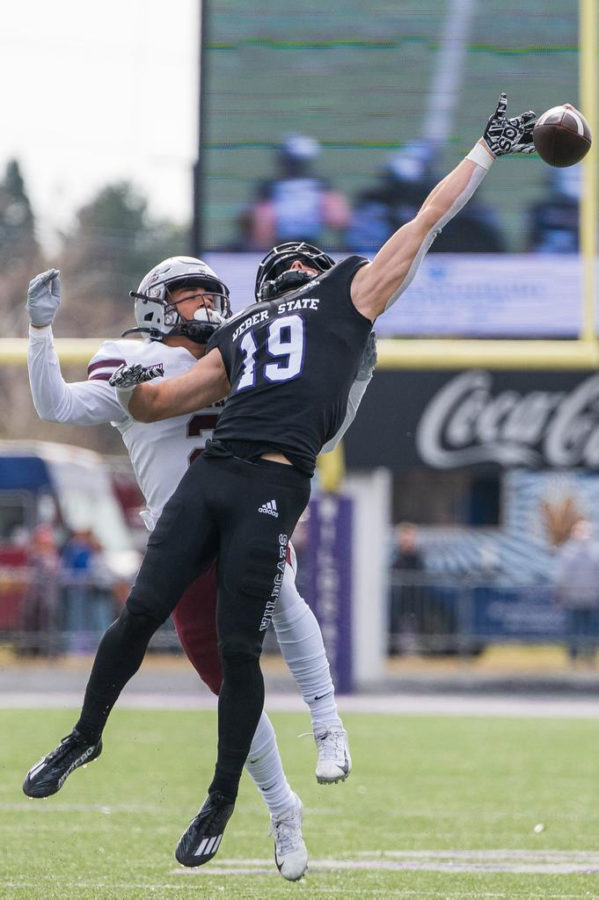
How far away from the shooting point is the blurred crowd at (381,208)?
42.3 ft

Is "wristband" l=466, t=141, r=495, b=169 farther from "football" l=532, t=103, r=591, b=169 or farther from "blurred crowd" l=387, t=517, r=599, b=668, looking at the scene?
"blurred crowd" l=387, t=517, r=599, b=668

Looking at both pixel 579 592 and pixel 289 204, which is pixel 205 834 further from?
pixel 579 592

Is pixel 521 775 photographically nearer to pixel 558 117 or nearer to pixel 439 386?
pixel 558 117

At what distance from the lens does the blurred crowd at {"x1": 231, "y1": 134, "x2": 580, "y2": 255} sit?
12.9m

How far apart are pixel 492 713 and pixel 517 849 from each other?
22.5ft

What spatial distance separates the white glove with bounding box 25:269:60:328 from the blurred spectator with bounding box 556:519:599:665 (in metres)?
12.0

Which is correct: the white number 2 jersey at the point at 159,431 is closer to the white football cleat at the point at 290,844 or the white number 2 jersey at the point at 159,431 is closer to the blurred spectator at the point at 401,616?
the white football cleat at the point at 290,844

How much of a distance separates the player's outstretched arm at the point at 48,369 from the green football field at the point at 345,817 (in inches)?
57.6

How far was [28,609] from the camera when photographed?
16.6 meters

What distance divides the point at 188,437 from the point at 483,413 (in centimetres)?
1003

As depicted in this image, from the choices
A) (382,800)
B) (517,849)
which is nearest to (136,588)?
(517,849)

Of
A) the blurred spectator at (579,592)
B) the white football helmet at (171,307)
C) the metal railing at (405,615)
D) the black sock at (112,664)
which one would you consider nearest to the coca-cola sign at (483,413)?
the metal railing at (405,615)

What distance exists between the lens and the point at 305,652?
5.23 metres

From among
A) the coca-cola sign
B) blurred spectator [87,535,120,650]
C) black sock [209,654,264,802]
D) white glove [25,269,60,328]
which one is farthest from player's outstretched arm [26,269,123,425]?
blurred spectator [87,535,120,650]
